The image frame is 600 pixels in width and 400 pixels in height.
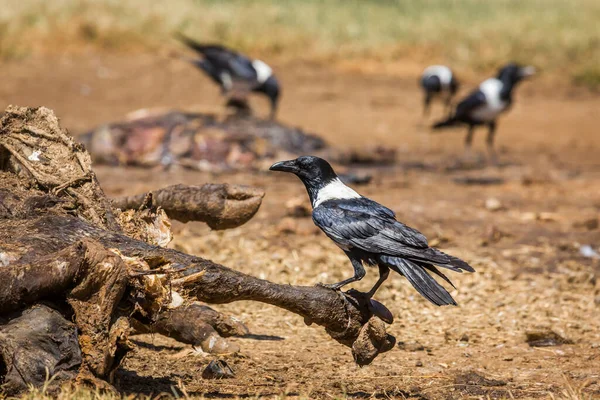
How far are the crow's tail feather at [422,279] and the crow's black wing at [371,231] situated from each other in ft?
0.11

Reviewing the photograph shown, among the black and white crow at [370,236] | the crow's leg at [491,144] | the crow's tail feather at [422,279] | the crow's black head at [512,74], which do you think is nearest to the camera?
the crow's tail feather at [422,279]

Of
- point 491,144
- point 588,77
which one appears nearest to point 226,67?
point 491,144

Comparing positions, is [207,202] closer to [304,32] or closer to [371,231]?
[371,231]

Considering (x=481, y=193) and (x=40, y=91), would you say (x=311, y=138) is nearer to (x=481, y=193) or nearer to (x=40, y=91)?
(x=481, y=193)

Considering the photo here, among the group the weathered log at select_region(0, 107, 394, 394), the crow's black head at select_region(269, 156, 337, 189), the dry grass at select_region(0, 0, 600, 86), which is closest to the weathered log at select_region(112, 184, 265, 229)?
the weathered log at select_region(0, 107, 394, 394)

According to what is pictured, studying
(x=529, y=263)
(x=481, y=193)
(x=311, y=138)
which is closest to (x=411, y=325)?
(x=529, y=263)

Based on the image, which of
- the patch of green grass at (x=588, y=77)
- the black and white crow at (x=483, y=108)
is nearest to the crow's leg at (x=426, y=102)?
the black and white crow at (x=483, y=108)

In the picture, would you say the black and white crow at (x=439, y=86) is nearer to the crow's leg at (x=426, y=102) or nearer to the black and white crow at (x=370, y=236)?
the crow's leg at (x=426, y=102)

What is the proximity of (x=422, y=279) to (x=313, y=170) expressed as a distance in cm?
104

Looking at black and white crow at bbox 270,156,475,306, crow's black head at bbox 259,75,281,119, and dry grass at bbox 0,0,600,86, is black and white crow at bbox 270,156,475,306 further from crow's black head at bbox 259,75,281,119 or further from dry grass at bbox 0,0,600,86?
dry grass at bbox 0,0,600,86

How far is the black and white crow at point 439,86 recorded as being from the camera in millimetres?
15133

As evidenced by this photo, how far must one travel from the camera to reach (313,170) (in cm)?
473

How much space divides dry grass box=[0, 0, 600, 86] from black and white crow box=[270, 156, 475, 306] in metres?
13.3

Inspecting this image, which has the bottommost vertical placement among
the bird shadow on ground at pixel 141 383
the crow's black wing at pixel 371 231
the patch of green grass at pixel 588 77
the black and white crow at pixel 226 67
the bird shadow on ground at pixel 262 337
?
the bird shadow on ground at pixel 262 337
